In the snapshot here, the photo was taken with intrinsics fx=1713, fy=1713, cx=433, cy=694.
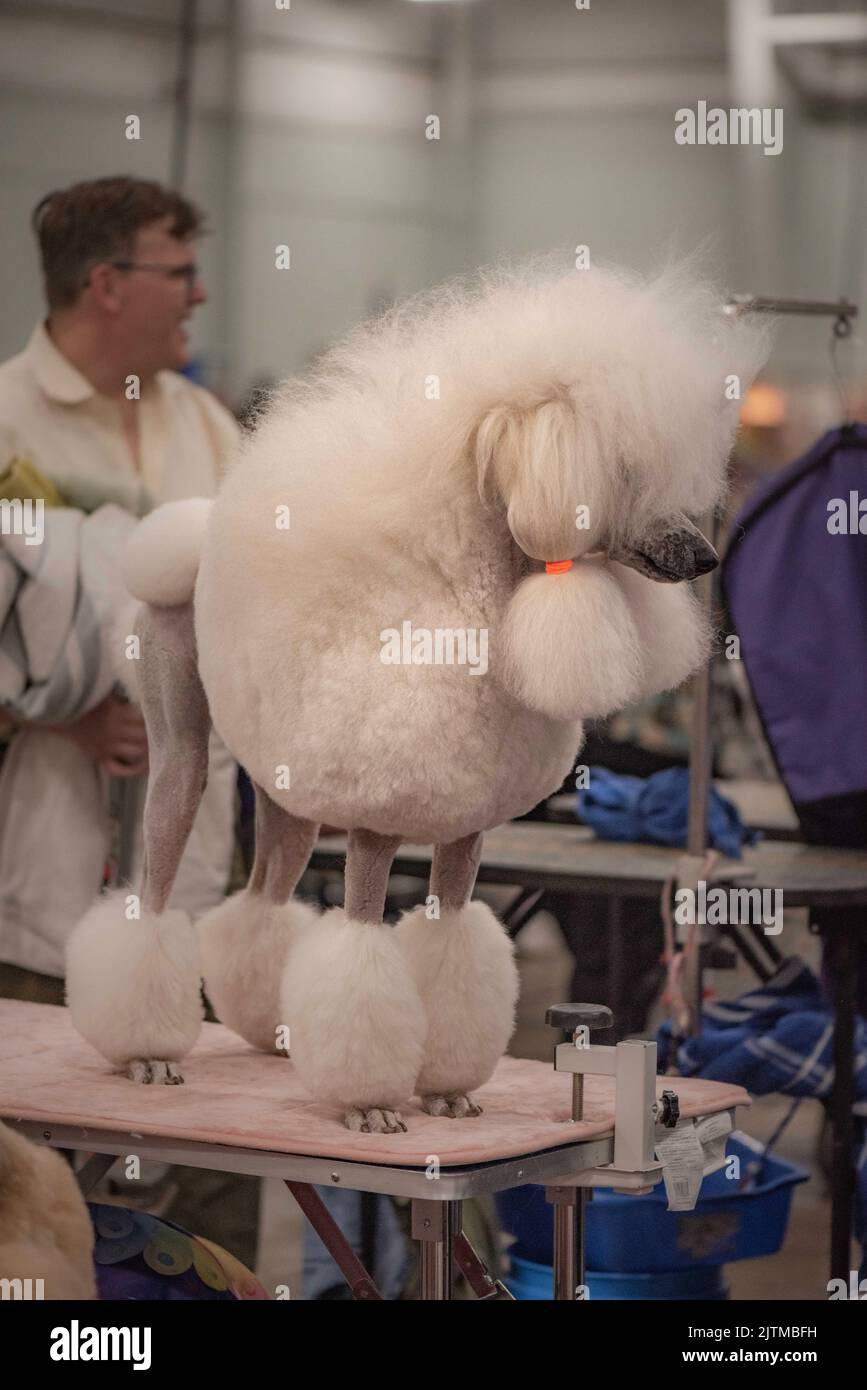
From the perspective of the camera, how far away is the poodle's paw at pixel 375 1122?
1505 mm

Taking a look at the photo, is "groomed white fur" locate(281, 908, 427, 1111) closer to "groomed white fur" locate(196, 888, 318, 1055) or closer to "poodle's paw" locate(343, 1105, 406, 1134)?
"poodle's paw" locate(343, 1105, 406, 1134)

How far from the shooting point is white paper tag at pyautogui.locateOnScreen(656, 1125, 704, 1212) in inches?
63.7

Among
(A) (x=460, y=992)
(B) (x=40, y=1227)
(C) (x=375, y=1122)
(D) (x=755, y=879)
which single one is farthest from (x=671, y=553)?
(D) (x=755, y=879)

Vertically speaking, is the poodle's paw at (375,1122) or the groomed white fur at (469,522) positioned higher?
the groomed white fur at (469,522)

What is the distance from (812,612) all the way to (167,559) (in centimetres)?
127

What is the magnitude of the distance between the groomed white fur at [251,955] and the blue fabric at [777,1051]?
2.43 feet

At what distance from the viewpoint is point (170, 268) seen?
97.7 inches

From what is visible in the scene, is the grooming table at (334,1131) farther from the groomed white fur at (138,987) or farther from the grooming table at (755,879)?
the grooming table at (755,879)

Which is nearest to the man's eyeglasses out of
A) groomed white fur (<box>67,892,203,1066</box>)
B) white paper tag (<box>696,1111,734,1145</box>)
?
groomed white fur (<box>67,892,203,1066</box>)

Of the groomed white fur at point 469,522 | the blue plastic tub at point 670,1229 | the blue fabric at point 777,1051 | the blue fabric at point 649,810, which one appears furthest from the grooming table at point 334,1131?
the blue fabric at point 649,810

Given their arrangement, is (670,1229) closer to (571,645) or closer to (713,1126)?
(713,1126)

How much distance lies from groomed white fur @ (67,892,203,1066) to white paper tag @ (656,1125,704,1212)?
19.6 inches

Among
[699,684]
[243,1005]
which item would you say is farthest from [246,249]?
[243,1005]

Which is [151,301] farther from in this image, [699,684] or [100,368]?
[699,684]
